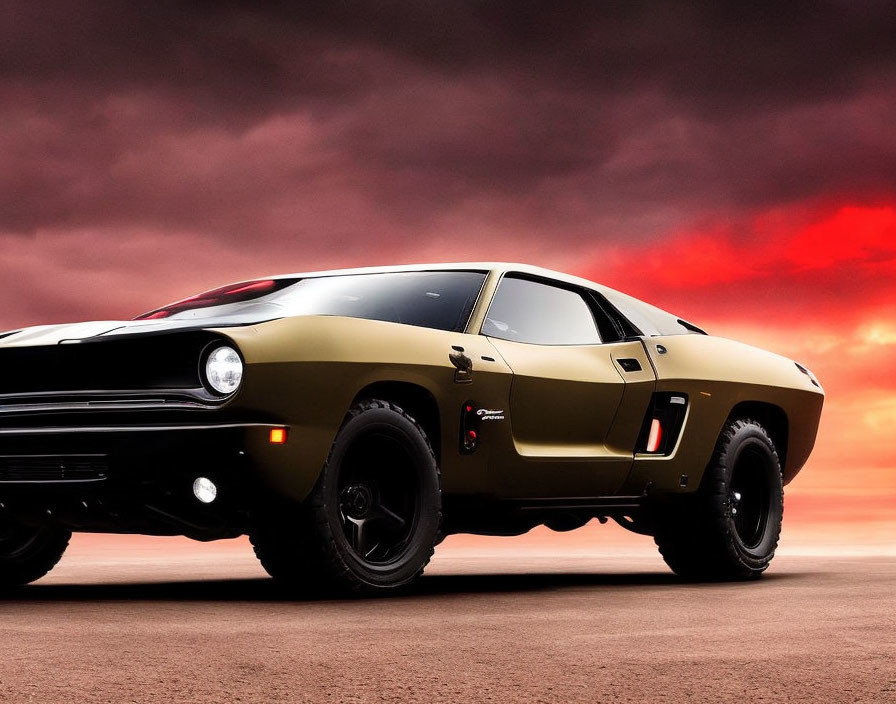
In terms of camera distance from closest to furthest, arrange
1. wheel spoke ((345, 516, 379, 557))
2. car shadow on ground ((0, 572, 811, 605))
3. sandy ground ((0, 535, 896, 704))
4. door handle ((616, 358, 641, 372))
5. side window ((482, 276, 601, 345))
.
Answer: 1. sandy ground ((0, 535, 896, 704))
2. wheel spoke ((345, 516, 379, 557))
3. car shadow on ground ((0, 572, 811, 605))
4. side window ((482, 276, 601, 345))
5. door handle ((616, 358, 641, 372))

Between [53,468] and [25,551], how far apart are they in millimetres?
1599

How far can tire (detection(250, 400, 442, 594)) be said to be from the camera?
5.73 meters

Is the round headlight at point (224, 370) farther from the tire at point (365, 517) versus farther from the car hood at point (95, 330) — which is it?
the tire at point (365, 517)

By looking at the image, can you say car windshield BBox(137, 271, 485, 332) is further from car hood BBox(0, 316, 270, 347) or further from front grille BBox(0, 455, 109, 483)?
front grille BBox(0, 455, 109, 483)

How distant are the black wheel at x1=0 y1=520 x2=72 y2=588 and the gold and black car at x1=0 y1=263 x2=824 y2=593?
11 millimetres

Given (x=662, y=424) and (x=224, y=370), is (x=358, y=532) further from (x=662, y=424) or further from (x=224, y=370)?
(x=662, y=424)

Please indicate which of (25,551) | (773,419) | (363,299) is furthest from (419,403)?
(773,419)

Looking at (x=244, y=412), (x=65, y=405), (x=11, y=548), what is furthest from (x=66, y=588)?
(x=244, y=412)

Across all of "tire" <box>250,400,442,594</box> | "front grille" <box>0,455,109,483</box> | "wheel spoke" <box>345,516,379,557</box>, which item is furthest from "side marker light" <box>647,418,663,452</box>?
"front grille" <box>0,455,109,483</box>

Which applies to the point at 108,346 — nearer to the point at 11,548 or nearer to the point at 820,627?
the point at 11,548

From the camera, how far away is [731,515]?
322 inches

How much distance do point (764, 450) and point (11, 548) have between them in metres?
4.51

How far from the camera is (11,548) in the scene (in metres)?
7.07

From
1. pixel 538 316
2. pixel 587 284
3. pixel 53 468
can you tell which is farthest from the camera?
pixel 587 284
